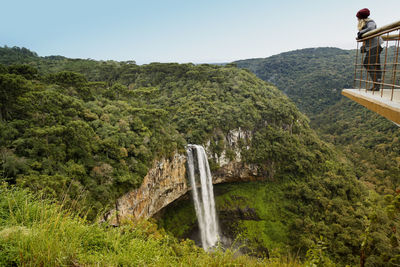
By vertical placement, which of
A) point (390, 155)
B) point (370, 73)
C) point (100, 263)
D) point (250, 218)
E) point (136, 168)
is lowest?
point (250, 218)

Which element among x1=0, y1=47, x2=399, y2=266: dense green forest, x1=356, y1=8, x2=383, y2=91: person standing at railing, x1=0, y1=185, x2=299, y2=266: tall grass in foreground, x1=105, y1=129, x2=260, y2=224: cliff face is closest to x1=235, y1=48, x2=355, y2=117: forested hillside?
x1=0, y1=47, x2=399, y2=266: dense green forest

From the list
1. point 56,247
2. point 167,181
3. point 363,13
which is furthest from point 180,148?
point 56,247

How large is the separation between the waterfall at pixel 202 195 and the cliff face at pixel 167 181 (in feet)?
2.22

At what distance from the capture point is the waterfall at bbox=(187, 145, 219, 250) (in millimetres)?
17516

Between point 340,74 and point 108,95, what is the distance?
182 ft

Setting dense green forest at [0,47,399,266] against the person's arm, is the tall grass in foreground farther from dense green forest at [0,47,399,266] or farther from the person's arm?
the person's arm

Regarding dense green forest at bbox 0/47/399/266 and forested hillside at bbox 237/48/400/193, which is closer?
dense green forest at bbox 0/47/399/266

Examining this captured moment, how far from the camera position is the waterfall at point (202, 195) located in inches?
690

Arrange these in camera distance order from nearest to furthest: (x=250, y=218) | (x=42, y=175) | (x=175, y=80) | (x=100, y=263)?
(x=100, y=263)
(x=42, y=175)
(x=250, y=218)
(x=175, y=80)

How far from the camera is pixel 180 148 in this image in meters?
16.5

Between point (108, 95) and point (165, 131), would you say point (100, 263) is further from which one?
point (108, 95)

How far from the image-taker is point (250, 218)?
1969 cm

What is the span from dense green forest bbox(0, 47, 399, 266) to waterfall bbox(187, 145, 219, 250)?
111 cm

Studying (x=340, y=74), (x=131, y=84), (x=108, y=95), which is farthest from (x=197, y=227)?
(x=340, y=74)
